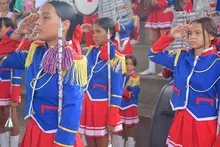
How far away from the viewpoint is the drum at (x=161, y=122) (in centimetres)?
311

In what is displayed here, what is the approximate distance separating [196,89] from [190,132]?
310mm

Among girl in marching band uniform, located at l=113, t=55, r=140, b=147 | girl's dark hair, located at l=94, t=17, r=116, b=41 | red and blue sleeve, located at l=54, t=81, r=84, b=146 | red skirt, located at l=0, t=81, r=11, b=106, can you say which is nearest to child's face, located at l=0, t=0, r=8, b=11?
red skirt, located at l=0, t=81, r=11, b=106

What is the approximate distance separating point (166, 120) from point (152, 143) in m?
0.22

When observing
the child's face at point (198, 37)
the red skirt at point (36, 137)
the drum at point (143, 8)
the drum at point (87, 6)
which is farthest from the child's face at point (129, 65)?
the red skirt at point (36, 137)

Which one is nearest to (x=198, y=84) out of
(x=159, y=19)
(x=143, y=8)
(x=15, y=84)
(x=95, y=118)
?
(x=95, y=118)

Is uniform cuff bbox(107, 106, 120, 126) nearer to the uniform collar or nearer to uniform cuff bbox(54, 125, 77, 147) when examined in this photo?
the uniform collar

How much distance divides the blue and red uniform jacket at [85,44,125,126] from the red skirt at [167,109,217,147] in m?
0.83

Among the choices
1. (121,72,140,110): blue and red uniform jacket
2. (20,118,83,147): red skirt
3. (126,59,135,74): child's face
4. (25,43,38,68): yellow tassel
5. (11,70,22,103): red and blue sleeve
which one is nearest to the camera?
(20,118,83,147): red skirt

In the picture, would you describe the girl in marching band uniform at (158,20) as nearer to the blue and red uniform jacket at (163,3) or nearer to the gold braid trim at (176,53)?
the blue and red uniform jacket at (163,3)

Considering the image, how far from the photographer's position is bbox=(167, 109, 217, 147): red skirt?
2.78 metres

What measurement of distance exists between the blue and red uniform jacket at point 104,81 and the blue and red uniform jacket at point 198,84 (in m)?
0.77

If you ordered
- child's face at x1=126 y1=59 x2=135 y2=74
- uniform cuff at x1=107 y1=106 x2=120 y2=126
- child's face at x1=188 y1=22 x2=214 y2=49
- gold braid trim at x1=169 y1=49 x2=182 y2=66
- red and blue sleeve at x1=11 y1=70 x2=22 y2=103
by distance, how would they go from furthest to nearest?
child's face at x1=126 y1=59 x2=135 y2=74 < red and blue sleeve at x1=11 y1=70 x2=22 y2=103 < uniform cuff at x1=107 y1=106 x2=120 y2=126 < gold braid trim at x1=169 y1=49 x2=182 y2=66 < child's face at x1=188 y1=22 x2=214 y2=49

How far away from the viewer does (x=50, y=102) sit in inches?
91.3

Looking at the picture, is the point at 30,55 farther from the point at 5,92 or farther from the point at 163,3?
the point at 163,3
